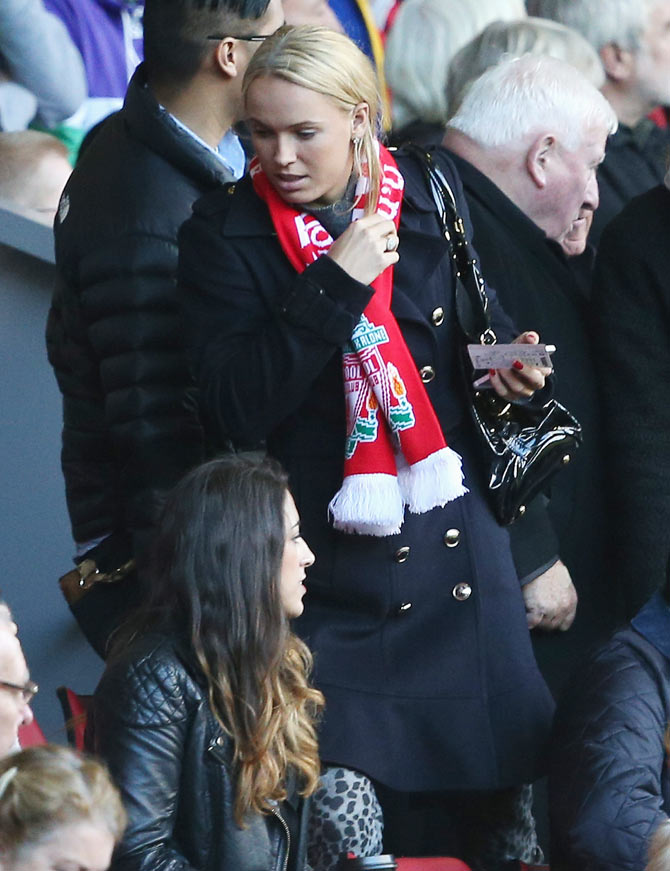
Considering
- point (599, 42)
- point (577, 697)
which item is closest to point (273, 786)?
point (577, 697)

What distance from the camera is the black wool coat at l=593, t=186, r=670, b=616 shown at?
145 inches

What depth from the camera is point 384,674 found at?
307 cm

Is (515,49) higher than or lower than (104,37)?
lower

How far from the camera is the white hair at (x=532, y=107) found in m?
3.66

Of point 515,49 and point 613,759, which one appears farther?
point 515,49

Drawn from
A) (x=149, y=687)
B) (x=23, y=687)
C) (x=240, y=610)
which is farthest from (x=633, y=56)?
(x=23, y=687)

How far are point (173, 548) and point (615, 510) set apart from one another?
4.19 ft

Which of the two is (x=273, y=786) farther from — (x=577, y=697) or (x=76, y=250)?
(x=76, y=250)

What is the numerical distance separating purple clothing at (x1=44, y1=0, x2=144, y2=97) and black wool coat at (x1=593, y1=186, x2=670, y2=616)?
87.1 inches

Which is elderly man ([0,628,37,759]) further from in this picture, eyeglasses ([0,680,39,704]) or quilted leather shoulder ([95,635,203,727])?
quilted leather shoulder ([95,635,203,727])

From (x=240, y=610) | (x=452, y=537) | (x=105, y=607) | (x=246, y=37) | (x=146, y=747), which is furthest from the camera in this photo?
(x=105, y=607)

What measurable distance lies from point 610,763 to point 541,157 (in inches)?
52.8

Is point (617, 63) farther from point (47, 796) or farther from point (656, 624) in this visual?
point (47, 796)

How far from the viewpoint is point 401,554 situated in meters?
3.06
